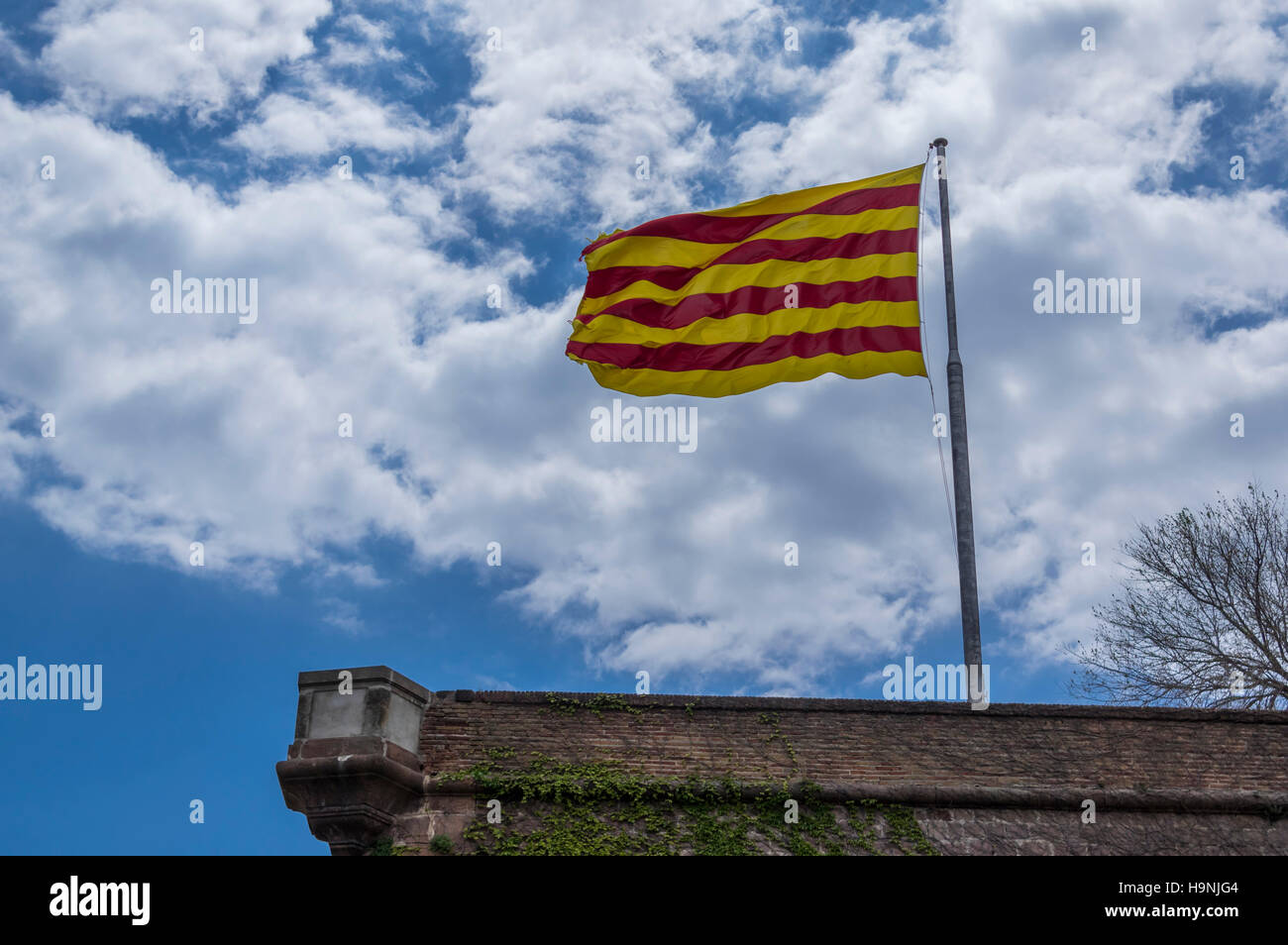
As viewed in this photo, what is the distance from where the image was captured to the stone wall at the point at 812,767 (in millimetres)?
10055

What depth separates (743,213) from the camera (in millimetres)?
13773

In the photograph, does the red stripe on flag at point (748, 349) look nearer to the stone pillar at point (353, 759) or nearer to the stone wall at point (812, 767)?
the stone wall at point (812, 767)

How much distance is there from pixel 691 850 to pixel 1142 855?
4.19 metres

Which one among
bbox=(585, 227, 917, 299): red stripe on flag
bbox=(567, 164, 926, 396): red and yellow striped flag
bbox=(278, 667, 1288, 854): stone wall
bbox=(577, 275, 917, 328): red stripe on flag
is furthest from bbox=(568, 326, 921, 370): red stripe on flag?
bbox=(278, 667, 1288, 854): stone wall

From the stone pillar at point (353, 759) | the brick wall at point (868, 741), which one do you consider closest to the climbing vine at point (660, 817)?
the brick wall at point (868, 741)

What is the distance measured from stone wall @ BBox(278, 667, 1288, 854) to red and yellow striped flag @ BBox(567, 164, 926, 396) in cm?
390

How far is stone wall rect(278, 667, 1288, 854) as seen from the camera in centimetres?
1005

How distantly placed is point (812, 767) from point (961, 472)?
3794 millimetres

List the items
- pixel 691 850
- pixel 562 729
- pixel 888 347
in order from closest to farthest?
pixel 691 850 → pixel 562 729 → pixel 888 347

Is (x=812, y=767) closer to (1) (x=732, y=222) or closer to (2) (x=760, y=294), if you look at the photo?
(2) (x=760, y=294)

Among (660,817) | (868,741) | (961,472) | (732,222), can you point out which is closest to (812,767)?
(868,741)
